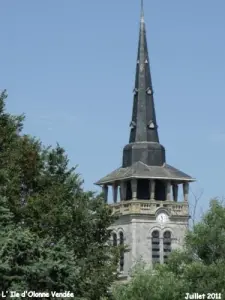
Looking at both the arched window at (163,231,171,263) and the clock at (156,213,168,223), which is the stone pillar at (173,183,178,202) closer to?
the clock at (156,213,168,223)

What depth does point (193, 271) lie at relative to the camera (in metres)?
52.1

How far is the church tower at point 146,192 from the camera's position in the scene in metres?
105

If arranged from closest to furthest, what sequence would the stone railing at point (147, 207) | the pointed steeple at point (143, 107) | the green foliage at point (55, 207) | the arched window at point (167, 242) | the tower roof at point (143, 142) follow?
the green foliage at point (55, 207) → the stone railing at point (147, 207) → the arched window at point (167, 242) → the tower roof at point (143, 142) → the pointed steeple at point (143, 107)

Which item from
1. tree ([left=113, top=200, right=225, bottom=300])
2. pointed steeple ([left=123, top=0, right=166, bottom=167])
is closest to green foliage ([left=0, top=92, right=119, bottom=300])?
tree ([left=113, top=200, right=225, bottom=300])

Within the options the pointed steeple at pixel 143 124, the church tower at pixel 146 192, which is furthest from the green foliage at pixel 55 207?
the pointed steeple at pixel 143 124

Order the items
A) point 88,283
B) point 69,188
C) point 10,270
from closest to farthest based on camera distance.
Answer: point 10,270 → point 88,283 → point 69,188

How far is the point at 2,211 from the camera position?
35.9 m

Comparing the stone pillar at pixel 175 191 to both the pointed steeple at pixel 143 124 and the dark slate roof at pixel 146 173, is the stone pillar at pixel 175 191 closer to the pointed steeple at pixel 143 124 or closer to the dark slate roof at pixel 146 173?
the dark slate roof at pixel 146 173

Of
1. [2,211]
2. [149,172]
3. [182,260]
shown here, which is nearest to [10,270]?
[2,211]

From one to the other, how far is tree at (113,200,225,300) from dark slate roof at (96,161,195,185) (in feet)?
155

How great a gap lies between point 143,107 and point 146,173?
309 inches

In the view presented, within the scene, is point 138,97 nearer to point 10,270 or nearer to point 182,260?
point 182,260

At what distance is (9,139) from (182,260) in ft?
49.7

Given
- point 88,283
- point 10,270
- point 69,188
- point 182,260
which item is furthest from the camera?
point 182,260
